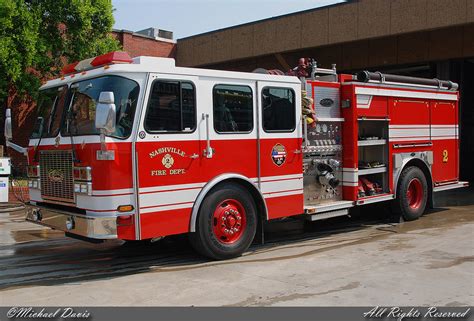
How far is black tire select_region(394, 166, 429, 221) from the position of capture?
930cm

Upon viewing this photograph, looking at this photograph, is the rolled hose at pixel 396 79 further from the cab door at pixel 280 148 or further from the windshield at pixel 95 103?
the windshield at pixel 95 103

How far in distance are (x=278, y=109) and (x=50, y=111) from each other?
3.27 meters

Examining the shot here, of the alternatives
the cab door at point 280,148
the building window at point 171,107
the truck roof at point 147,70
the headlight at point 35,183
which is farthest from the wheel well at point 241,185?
the headlight at point 35,183

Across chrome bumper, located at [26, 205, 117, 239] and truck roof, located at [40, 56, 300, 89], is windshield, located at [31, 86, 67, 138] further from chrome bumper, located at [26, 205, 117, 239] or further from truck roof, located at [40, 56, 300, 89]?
chrome bumper, located at [26, 205, 117, 239]

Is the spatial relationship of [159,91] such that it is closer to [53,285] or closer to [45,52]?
[53,285]

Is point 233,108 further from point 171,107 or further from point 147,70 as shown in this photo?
point 147,70

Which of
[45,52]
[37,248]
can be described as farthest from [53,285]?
[45,52]

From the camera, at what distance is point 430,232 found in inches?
337

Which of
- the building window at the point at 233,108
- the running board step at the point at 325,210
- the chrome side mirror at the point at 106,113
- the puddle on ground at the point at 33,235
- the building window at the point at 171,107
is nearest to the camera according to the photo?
the chrome side mirror at the point at 106,113

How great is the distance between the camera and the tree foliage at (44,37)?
1398 cm

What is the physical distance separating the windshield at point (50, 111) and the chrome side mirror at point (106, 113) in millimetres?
1437

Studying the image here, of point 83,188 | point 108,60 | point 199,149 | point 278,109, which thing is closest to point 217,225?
point 199,149

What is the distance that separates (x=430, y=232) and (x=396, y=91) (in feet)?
8.56

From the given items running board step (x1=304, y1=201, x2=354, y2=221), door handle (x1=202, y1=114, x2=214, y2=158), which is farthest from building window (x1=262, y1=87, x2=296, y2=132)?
running board step (x1=304, y1=201, x2=354, y2=221)
